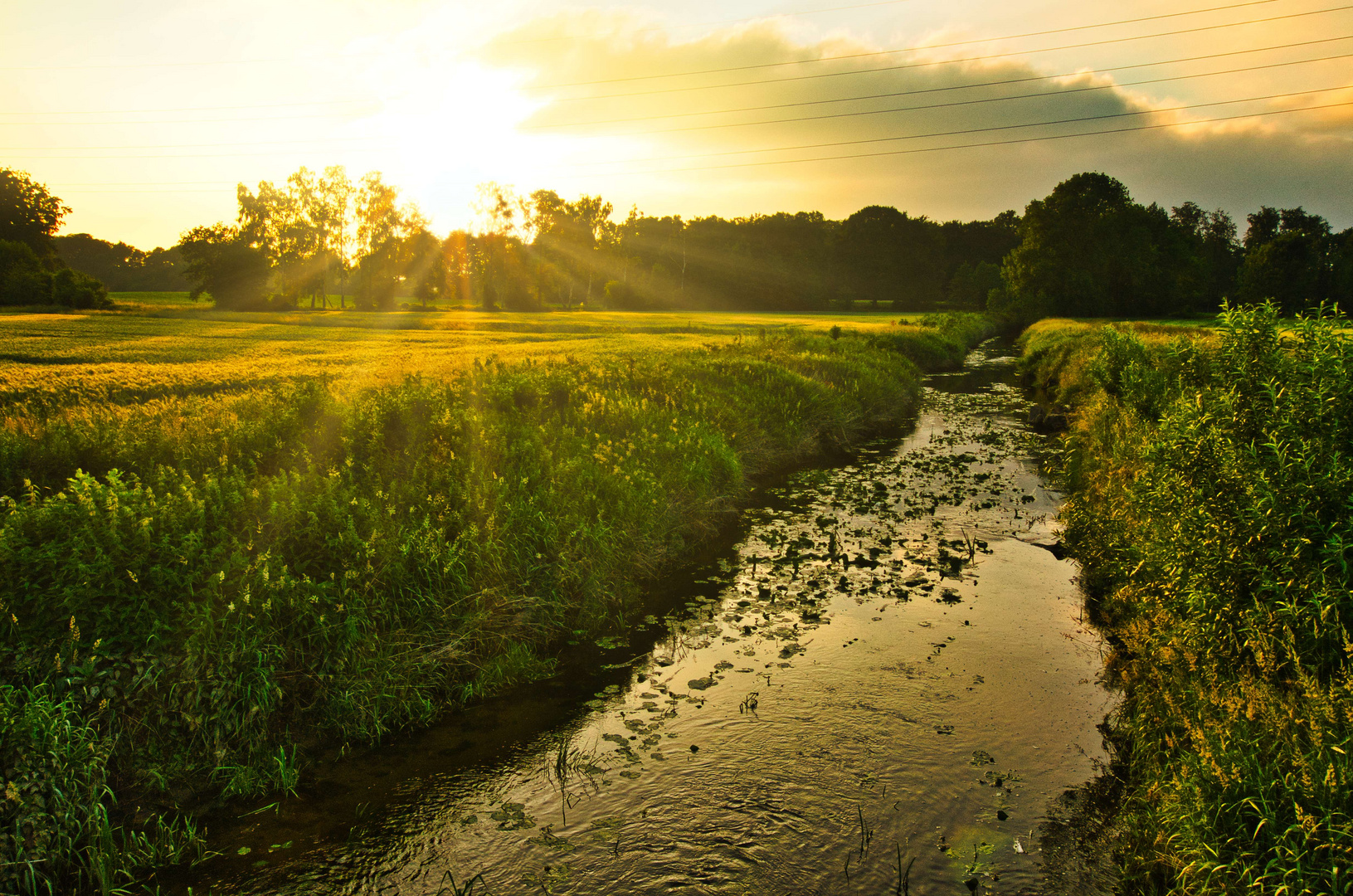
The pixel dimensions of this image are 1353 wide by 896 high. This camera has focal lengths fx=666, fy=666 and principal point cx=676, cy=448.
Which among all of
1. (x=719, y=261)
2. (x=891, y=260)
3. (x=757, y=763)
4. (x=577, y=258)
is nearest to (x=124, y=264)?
(x=577, y=258)

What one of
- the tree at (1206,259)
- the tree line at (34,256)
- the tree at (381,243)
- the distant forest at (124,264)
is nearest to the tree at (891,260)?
the tree at (1206,259)

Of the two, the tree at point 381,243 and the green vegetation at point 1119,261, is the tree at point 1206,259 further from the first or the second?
the tree at point 381,243

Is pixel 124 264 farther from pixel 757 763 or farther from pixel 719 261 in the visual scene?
pixel 757 763

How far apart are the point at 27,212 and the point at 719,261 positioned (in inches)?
3261

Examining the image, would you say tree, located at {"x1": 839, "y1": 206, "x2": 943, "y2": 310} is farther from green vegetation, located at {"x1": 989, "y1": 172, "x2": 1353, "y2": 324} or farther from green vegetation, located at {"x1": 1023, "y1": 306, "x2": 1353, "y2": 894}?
green vegetation, located at {"x1": 1023, "y1": 306, "x2": 1353, "y2": 894}

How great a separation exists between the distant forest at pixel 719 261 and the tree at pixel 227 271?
19 centimetres

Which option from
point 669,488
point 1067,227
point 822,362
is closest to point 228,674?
point 669,488

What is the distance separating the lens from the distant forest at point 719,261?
237ft

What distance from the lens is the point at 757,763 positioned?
6648 mm

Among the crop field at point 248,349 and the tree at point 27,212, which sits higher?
the tree at point 27,212

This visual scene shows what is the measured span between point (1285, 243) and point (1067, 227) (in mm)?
19865

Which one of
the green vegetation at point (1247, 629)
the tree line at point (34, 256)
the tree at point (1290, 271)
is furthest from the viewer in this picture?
the tree at point (1290, 271)

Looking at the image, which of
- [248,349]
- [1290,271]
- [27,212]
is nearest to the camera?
[248,349]

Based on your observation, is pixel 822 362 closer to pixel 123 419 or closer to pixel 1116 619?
pixel 1116 619
